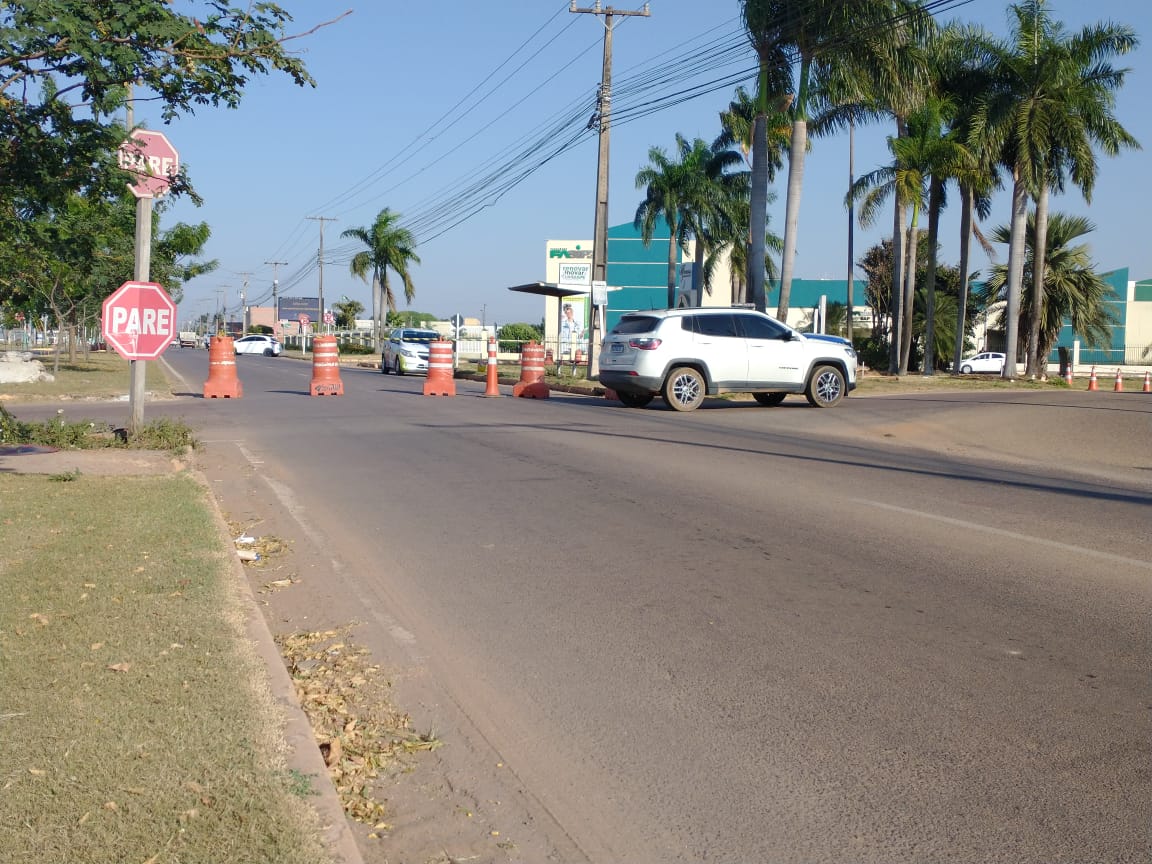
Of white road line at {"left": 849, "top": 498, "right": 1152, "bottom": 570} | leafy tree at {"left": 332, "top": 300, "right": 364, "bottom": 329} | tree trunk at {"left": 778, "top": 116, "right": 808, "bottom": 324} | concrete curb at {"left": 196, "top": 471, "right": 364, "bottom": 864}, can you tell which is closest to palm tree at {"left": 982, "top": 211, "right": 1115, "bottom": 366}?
tree trunk at {"left": 778, "top": 116, "right": 808, "bottom": 324}

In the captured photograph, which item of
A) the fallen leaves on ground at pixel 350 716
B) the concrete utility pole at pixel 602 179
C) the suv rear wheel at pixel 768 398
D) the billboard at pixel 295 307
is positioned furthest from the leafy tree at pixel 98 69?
the billboard at pixel 295 307

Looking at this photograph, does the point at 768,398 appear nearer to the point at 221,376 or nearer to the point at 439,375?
the point at 439,375

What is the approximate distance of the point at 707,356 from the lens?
833 inches

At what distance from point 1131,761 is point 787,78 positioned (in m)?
29.2

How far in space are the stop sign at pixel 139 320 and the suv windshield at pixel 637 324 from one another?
32.1ft

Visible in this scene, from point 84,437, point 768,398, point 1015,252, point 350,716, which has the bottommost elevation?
point 350,716

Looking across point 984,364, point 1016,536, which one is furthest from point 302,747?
point 984,364

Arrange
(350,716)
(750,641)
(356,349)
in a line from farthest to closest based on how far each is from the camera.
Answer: (356,349), (750,641), (350,716)

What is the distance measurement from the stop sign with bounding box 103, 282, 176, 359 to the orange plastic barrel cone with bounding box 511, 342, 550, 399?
1297 centimetres

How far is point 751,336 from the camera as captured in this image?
21500mm

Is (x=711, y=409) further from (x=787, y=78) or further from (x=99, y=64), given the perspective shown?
(x=99, y=64)

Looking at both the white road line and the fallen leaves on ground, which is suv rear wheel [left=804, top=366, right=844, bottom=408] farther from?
the fallen leaves on ground

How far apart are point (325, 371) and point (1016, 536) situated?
18902 mm

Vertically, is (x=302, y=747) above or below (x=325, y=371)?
below
